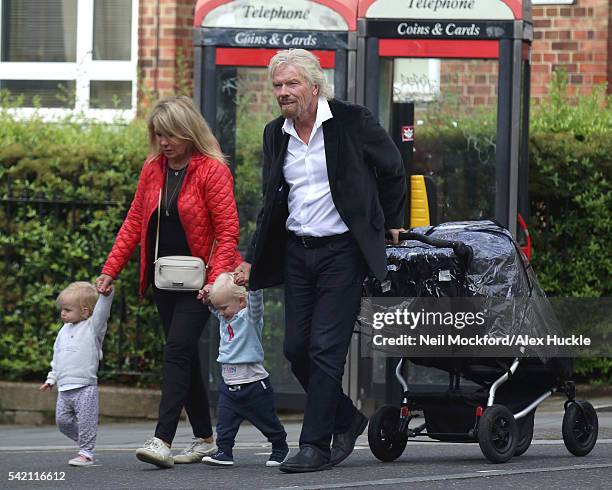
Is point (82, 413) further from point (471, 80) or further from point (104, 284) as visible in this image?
point (471, 80)

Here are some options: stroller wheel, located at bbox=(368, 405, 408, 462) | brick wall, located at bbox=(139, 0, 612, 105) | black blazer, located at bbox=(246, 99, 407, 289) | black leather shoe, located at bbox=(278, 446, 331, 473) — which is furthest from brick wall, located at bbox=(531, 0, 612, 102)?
black leather shoe, located at bbox=(278, 446, 331, 473)

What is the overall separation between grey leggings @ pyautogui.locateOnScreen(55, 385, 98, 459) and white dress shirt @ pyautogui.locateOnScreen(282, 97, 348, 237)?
1.36 meters

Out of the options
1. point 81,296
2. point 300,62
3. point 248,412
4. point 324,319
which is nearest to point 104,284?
point 81,296

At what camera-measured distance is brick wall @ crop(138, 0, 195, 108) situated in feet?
46.5

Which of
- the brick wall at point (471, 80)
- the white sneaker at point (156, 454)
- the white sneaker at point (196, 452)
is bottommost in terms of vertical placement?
the white sneaker at point (196, 452)

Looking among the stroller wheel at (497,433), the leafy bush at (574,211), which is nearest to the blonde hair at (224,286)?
the stroller wheel at (497,433)

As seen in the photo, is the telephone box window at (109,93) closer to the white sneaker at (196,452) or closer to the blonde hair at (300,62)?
the white sneaker at (196,452)

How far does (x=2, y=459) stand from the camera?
8250 mm

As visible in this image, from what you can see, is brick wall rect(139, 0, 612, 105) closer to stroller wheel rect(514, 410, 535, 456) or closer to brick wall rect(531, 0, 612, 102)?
brick wall rect(531, 0, 612, 102)

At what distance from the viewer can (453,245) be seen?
7.09m

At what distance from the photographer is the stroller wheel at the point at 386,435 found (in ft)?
24.3

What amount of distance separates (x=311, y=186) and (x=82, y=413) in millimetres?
1627

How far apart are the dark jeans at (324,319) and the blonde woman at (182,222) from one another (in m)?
0.52

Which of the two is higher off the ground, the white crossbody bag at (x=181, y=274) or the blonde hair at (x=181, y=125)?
the blonde hair at (x=181, y=125)
